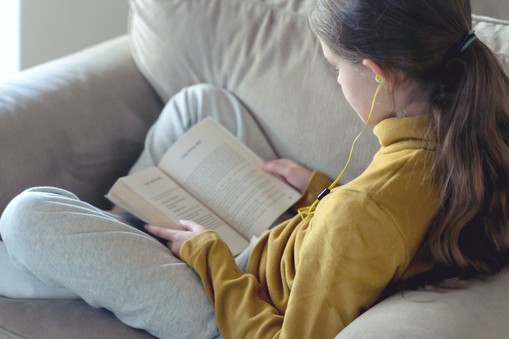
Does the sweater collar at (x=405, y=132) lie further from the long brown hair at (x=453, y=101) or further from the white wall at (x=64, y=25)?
the white wall at (x=64, y=25)

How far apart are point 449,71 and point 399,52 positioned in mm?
78

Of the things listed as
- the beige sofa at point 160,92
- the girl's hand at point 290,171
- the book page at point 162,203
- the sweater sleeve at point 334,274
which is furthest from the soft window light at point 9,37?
the sweater sleeve at point 334,274

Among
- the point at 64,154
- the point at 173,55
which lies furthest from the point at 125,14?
the point at 64,154

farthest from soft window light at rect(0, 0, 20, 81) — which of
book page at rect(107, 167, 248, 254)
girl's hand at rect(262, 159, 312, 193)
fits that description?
girl's hand at rect(262, 159, 312, 193)

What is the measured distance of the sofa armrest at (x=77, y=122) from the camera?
1.42m

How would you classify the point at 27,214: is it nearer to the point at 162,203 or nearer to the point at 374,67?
the point at 162,203

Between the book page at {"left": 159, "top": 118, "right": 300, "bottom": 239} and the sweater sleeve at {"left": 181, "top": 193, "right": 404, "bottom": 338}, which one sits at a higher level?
the sweater sleeve at {"left": 181, "top": 193, "right": 404, "bottom": 338}

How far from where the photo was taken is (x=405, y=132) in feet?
3.35

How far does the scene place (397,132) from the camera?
1.03 m

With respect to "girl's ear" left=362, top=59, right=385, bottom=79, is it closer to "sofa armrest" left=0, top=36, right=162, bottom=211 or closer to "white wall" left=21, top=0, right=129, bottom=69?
"sofa armrest" left=0, top=36, right=162, bottom=211

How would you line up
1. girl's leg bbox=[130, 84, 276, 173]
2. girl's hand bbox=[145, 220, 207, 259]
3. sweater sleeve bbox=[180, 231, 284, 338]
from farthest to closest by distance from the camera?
girl's leg bbox=[130, 84, 276, 173], girl's hand bbox=[145, 220, 207, 259], sweater sleeve bbox=[180, 231, 284, 338]

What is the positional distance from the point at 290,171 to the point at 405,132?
475mm

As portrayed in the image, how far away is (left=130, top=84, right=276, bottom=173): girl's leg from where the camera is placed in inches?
61.0

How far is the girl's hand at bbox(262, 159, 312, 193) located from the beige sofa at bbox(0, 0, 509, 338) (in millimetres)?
26
